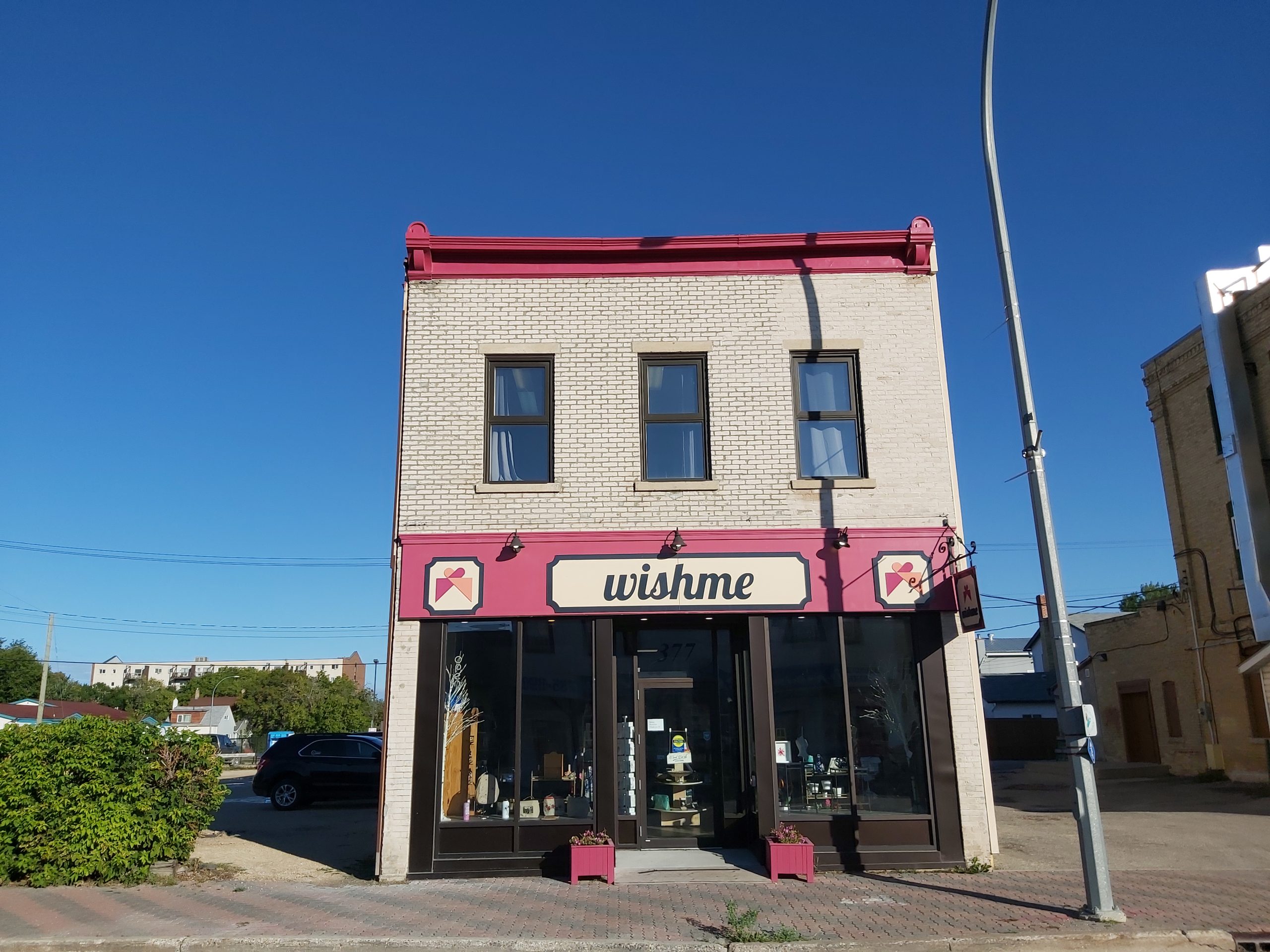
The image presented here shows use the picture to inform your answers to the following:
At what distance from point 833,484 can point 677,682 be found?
3.13 metres

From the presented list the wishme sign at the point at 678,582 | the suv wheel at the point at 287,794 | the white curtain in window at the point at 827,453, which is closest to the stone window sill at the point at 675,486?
the wishme sign at the point at 678,582

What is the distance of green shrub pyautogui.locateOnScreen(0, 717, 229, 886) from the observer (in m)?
10.5

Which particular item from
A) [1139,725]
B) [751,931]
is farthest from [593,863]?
[1139,725]

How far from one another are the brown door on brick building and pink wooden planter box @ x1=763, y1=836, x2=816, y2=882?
711 inches

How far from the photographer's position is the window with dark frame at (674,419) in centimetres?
1203

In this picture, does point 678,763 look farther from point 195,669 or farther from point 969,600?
point 195,669

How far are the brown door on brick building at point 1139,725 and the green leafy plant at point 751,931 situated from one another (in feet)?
66.4

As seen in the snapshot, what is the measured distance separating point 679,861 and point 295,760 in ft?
39.1

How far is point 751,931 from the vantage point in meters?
7.89

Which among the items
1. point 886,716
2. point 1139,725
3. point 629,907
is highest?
point 886,716

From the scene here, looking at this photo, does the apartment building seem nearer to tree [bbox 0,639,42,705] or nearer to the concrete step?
tree [bbox 0,639,42,705]

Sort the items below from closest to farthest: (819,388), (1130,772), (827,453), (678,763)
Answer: (678,763) < (827,453) < (819,388) < (1130,772)

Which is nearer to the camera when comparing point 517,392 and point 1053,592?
point 1053,592

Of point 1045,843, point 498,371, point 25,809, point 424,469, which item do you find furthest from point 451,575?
Answer: point 1045,843
